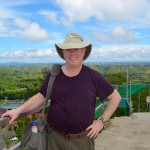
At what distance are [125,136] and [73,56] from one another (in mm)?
4502

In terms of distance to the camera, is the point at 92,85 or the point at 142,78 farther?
the point at 142,78

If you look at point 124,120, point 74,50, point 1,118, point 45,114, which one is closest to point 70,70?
point 74,50

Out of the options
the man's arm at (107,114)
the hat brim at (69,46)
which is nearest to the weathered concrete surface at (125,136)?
the man's arm at (107,114)

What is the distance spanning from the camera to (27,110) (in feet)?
8.09

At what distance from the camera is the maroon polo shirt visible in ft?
7.65

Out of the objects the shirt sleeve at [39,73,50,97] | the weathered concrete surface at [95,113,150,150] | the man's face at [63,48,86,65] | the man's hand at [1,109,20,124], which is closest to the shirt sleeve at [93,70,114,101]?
the man's face at [63,48,86,65]

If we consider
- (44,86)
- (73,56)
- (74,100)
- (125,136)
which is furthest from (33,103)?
(125,136)

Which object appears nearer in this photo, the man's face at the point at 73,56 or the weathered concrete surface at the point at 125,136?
the man's face at the point at 73,56

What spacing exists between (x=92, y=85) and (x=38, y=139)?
0.50 meters

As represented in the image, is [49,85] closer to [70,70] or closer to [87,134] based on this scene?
[70,70]

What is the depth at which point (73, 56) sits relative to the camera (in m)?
2.37

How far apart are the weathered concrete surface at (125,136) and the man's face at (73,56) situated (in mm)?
3616

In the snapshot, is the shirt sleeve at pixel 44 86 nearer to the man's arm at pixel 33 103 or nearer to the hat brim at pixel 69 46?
the man's arm at pixel 33 103

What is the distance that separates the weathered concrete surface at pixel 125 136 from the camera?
588cm
